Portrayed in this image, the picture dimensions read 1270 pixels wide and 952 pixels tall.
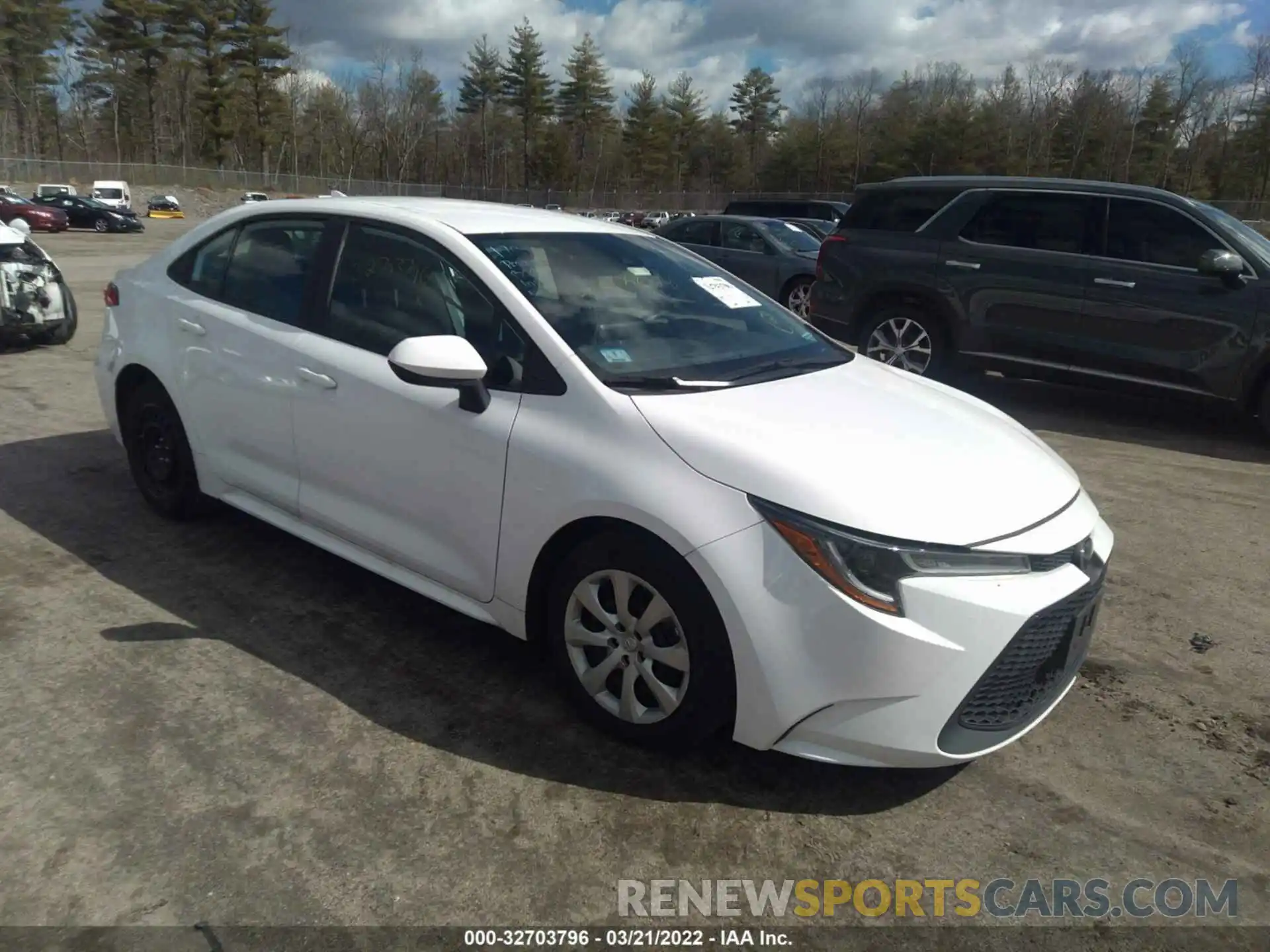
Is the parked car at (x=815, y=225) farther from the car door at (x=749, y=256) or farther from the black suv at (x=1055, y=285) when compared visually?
the black suv at (x=1055, y=285)

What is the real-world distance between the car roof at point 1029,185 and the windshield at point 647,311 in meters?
4.65

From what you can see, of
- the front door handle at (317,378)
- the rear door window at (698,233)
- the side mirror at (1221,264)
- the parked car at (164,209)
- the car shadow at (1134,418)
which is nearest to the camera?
the front door handle at (317,378)

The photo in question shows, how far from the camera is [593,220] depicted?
4.11 metres

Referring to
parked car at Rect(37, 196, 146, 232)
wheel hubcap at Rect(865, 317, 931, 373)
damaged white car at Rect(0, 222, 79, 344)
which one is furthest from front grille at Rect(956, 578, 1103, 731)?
parked car at Rect(37, 196, 146, 232)

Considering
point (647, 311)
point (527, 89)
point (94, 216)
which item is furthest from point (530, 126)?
point (647, 311)

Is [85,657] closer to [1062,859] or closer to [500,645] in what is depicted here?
[500,645]

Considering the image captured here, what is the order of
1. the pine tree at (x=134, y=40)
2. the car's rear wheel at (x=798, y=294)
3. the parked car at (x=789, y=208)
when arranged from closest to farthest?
the car's rear wheel at (x=798, y=294), the parked car at (x=789, y=208), the pine tree at (x=134, y=40)

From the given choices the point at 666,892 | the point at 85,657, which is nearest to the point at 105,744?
the point at 85,657

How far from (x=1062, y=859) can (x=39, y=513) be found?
481 cm

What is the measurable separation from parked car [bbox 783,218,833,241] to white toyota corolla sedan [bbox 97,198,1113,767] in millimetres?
13300

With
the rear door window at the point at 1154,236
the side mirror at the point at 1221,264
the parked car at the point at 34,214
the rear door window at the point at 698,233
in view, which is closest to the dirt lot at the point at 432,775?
the side mirror at the point at 1221,264

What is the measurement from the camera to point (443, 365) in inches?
117

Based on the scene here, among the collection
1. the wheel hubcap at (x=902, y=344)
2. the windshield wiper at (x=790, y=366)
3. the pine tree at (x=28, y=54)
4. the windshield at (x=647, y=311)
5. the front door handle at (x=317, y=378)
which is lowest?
the wheel hubcap at (x=902, y=344)

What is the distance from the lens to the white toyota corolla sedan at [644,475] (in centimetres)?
250
